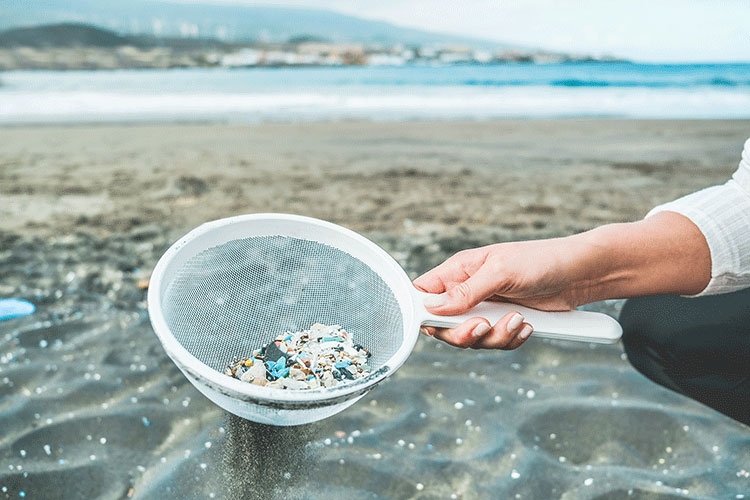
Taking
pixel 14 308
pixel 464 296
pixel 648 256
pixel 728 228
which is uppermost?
pixel 728 228

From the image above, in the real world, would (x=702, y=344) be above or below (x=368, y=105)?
above

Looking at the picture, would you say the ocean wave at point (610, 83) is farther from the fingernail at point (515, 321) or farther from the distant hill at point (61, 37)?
the fingernail at point (515, 321)

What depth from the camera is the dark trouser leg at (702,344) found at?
5.56ft

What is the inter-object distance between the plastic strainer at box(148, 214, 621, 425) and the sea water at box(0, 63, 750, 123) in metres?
7.22

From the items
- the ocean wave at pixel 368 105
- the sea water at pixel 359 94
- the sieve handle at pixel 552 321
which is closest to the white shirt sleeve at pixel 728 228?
the sieve handle at pixel 552 321

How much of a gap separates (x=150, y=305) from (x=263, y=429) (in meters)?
0.76

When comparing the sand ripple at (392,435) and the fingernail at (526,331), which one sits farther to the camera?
the sand ripple at (392,435)

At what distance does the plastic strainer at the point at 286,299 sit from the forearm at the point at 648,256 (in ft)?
0.63

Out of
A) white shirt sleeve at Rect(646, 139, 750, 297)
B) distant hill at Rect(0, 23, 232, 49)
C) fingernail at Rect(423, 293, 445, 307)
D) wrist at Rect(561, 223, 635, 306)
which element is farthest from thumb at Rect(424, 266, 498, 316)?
distant hill at Rect(0, 23, 232, 49)

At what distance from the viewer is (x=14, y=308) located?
2.84 m

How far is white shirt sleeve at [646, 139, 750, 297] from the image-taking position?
1.58 metres

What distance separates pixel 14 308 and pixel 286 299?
1798 mm

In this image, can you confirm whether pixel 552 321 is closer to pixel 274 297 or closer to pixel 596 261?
pixel 596 261

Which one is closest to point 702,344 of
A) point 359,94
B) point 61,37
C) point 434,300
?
point 434,300
